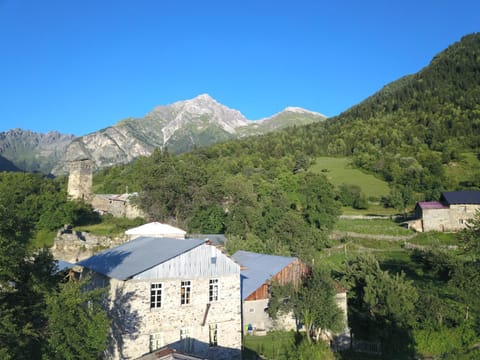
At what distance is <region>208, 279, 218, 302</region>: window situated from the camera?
61.7 feet

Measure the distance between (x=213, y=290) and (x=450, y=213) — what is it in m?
40.9


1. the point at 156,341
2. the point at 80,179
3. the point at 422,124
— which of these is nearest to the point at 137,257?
the point at 156,341

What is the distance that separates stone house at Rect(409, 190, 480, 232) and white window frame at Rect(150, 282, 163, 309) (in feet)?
138

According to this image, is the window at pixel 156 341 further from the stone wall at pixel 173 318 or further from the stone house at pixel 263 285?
the stone house at pixel 263 285

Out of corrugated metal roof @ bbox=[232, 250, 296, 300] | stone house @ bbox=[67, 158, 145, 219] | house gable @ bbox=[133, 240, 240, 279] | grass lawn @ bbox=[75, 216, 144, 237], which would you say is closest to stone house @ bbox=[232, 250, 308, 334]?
corrugated metal roof @ bbox=[232, 250, 296, 300]

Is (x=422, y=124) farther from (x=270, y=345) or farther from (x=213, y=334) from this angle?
(x=213, y=334)

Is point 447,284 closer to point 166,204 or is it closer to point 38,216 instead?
point 166,204

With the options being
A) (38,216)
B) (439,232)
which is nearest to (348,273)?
(439,232)

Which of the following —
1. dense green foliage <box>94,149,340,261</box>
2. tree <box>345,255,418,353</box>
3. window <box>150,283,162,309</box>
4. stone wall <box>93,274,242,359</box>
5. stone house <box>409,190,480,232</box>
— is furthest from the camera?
stone house <box>409,190,480,232</box>

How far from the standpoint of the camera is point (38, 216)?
50.5 meters

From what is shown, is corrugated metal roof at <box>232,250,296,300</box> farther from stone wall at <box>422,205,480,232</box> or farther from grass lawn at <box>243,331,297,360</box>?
stone wall at <box>422,205,480,232</box>

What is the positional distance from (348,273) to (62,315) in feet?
63.6

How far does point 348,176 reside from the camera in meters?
87.9

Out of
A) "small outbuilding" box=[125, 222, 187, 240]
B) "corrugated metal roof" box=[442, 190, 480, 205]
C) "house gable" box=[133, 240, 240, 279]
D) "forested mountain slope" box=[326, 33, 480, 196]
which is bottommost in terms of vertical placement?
"house gable" box=[133, 240, 240, 279]
